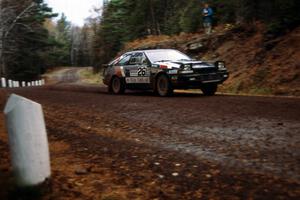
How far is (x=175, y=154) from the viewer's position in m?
5.39

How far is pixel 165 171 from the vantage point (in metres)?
4.69

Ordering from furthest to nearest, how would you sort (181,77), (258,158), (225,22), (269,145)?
(225,22) → (181,77) → (269,145) → (258,158)

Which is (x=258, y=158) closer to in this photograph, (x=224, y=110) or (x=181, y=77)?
(x=224, y=110)

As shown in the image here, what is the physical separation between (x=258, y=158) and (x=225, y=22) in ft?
67.3

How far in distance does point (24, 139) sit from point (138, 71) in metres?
11.2

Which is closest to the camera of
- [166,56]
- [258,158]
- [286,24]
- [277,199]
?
[277,199]

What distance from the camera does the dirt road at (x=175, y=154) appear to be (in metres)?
4.11

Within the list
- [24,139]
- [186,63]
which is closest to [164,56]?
[186,63]

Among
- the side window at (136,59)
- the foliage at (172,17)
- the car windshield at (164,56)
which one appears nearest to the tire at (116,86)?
the side window at (136,59)

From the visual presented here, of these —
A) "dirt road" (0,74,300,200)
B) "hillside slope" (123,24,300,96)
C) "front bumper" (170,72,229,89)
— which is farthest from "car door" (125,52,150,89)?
"dirt road" (0,74,300,200)

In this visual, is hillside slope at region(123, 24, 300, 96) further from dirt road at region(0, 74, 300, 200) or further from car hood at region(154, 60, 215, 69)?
dirt road at region(0, 74, 300, 200)

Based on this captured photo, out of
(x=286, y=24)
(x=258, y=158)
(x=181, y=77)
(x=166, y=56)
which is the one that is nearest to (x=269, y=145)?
(x=258, y=158)

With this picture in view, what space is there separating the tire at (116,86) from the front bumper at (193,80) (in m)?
2.95

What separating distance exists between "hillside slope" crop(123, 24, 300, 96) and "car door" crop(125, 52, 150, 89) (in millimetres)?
3879
